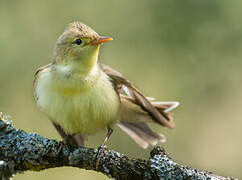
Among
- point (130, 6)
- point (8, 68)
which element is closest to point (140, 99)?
point (130, 6)

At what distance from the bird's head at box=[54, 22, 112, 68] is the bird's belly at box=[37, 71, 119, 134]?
0.31m

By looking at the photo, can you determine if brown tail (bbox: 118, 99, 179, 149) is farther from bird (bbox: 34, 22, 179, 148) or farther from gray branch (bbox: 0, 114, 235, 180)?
gray branch (bbox: 0, 114, 235, 180)

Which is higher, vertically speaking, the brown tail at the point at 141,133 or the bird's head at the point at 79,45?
the bird's head at the point at 79,45

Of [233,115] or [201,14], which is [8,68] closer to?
[201,14]

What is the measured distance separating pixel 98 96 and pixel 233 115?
2.85 m

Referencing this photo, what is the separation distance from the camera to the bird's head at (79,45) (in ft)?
15.3

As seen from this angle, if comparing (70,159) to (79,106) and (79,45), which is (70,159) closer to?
(79,106)

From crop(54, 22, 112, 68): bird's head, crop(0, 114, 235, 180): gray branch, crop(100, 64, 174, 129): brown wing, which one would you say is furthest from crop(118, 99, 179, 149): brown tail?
crop(0, 114, 235, 180): gray branch

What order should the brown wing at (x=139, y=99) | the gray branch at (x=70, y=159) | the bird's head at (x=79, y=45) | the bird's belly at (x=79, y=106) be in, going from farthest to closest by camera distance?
the brown wing at (x=139, y=99) → the bird's head at (x=79, y=45) → the bird's belly at (x=79, y=106) → the gray branch at (x=70, y=159)

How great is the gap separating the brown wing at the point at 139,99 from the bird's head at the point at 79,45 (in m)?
0.37

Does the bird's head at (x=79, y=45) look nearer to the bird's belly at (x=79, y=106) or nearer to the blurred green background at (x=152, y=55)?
the bird's belly at (x=79, y=106)

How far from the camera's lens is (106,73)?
5.02 meters

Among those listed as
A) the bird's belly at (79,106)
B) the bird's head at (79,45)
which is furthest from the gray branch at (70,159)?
the bird's head at (79,45)

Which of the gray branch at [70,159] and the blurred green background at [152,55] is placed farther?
the blurred green background at [152,55]
